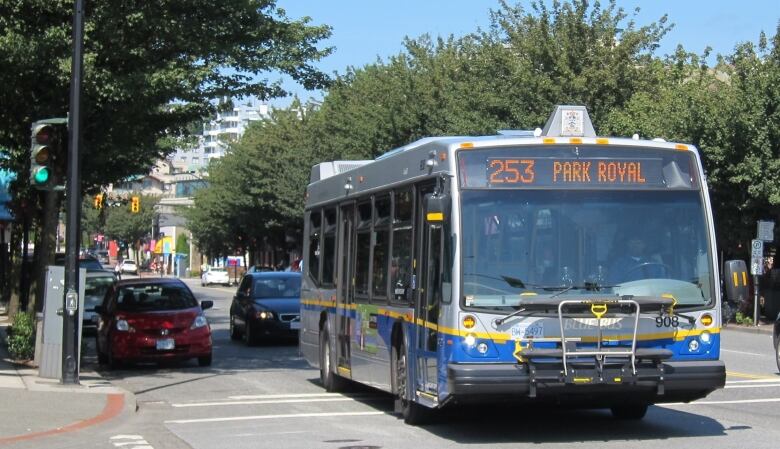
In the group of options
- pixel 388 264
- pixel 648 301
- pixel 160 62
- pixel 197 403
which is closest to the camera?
pixel 648 301

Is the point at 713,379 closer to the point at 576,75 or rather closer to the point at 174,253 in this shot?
the point at 576,75

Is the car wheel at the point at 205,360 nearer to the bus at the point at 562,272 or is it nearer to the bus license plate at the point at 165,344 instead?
the bus license plate at the point at 165,344

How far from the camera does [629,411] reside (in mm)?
12992

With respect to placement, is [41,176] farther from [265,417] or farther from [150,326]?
[265,417]

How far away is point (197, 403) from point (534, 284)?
645cm

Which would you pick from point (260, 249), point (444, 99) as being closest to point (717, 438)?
point (444, 99)

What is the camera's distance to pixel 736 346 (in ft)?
85.7

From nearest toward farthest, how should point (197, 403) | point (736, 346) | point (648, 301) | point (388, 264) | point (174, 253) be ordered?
point (648, 301)
point (388, 264)
point (197, 403)
point (736, 346)
point (174, 253)

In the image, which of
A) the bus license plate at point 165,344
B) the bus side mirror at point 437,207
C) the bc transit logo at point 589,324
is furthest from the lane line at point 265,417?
the bus license plate at point 165,344

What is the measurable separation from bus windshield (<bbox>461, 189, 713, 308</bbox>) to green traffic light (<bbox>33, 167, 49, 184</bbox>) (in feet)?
26.1

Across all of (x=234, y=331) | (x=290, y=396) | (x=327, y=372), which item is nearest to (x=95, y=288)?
(x=234, y=331)

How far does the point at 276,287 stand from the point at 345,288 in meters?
12.7

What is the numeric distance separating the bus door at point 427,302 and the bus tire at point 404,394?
0.53 m

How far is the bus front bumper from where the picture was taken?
10.6m
